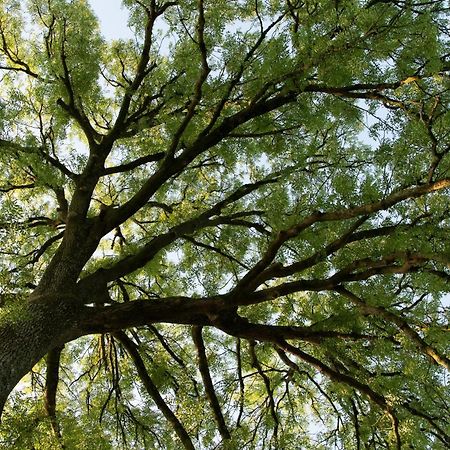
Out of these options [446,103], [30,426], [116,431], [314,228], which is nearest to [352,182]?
[314,228]

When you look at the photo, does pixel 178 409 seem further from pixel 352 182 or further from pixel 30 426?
pixel 352 182

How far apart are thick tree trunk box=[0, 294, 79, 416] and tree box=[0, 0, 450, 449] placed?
0.02 meters

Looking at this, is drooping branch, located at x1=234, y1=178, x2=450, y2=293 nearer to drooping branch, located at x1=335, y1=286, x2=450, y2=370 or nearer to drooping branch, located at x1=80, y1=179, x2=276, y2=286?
drooping branch, located at x1=335, y1=286, x2=450, y2=370

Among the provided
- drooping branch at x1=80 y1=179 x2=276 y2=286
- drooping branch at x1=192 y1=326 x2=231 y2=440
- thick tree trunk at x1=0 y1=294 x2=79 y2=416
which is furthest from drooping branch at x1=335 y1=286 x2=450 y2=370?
thick tree trunk at x1=0 y1=294 x2=79 y2=416

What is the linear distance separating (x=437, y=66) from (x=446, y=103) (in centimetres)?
49

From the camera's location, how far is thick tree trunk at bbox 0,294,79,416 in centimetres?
375

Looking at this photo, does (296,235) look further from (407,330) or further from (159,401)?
(159,401)

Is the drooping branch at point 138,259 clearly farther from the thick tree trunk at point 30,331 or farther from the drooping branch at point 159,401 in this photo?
the drooping branch at point 159,401

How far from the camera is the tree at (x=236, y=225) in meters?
4.18

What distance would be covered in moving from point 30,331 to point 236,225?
3167 mm

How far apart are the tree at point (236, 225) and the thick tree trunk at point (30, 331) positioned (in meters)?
0.02

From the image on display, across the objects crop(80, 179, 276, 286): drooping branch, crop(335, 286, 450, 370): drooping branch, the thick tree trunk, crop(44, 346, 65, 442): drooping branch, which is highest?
crop(80, 179, 276, 286): drooping branch

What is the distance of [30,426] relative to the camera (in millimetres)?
4543

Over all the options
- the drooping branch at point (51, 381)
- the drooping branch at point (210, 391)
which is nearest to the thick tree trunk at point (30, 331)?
the drooping branch at point (51, 381)
